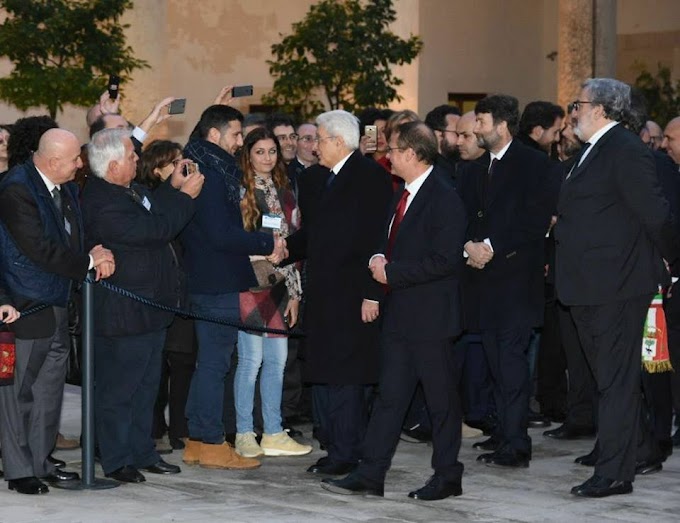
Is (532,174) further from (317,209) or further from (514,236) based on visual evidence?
(317,209)

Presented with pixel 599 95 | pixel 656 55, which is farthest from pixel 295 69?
pixel 656 55

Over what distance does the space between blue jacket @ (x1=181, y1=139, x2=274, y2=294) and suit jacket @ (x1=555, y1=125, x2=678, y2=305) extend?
1915 mm

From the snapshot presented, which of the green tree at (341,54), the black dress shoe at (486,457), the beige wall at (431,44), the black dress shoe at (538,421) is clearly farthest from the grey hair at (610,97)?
the beige wall at (431,44)

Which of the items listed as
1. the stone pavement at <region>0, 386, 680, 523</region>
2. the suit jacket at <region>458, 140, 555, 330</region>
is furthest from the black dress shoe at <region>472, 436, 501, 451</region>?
the suit jacket at <region>458, 140, 555, 330</region>

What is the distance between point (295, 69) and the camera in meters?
16.0

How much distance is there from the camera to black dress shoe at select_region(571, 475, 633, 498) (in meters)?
8.02

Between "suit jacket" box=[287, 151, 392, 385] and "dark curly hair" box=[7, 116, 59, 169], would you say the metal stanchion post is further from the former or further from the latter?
"suit jacket" box=[287, 151, 392, 385]

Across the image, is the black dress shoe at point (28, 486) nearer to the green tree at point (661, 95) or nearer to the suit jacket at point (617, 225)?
the suit jacket at point (617, 225)

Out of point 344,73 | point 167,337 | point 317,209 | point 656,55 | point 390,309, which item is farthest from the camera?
point 656,55

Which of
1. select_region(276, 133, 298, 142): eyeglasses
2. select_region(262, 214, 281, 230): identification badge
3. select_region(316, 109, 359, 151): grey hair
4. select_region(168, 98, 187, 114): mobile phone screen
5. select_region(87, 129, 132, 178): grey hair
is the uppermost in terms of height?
select_region(168, 98, 187, 114): mobile phone screen

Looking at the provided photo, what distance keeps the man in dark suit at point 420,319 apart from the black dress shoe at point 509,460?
979 millimetres

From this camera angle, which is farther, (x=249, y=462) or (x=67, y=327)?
(x=249, y=462)

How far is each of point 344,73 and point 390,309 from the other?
26.7 ft

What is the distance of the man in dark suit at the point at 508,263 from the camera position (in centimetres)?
907
